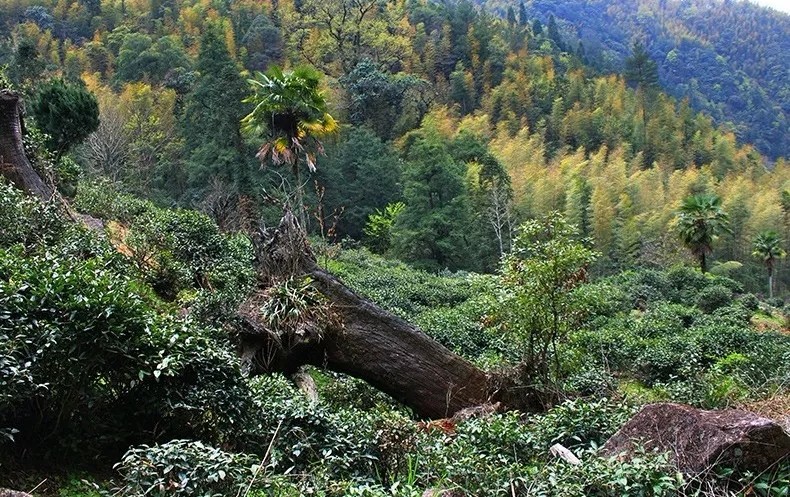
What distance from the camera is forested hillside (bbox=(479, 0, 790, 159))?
11338 centimetres

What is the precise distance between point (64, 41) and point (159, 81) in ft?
54.7

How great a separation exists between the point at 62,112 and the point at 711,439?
1856cm

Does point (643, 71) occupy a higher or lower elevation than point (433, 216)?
higher

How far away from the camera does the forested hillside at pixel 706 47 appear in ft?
372

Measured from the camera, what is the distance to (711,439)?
4129mm

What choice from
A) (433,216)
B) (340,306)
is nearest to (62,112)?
(340,306)

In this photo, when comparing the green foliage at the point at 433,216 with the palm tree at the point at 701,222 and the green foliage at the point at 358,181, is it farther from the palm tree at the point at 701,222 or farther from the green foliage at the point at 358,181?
the palm tree at the point at 701,222

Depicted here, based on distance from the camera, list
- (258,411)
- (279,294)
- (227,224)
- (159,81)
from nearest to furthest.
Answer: (258,411) → (279,294) → (227,224) → (159,81)

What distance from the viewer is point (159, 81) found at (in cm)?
5006

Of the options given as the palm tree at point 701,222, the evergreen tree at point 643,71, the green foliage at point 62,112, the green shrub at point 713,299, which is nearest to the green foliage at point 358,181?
the palm tree at point 701,222

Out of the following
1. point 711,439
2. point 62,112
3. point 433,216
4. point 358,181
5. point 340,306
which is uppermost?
point 711,439

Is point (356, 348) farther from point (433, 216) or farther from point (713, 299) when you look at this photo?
point (433, 216)

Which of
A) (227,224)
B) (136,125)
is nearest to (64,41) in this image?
(136,125)

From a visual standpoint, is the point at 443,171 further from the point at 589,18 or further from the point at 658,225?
the point at 589,18
